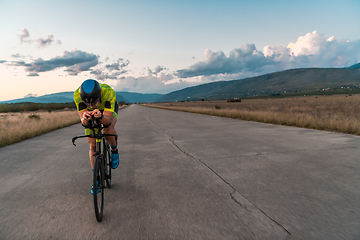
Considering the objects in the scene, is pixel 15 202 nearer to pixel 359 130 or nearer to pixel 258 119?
pixel 359 130

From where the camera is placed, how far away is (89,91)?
272cm

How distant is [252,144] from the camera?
23.7ft

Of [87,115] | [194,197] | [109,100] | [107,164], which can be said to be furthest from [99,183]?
[194,197]

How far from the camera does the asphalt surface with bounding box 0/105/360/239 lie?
7.98ft

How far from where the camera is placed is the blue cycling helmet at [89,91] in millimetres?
2713

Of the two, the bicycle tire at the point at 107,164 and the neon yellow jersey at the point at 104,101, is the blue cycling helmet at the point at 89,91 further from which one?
the bicycle tire at the point at 107,164

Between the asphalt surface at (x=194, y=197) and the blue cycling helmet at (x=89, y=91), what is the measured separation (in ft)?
5.31

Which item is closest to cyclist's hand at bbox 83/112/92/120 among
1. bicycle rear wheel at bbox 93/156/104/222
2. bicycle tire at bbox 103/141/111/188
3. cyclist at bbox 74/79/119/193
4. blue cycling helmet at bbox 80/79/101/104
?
cyclist at bbox 74/79/119/193

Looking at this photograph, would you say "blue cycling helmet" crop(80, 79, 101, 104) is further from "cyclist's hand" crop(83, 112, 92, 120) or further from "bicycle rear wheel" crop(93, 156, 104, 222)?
"bicycle rear wheel" crop(93, 156, 104, 222)

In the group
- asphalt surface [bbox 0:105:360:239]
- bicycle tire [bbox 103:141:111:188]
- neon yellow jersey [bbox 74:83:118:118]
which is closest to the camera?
asphalt surface [bbox 0:105:360:239]

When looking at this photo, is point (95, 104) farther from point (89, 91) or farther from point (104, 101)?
point (104, 101)

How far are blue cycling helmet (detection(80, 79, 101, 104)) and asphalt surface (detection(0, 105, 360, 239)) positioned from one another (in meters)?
1.62

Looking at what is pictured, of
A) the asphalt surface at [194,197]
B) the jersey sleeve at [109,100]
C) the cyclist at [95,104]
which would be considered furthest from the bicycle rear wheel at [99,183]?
the jersey sleeve at [109,100]

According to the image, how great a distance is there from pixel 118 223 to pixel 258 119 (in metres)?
14.8
